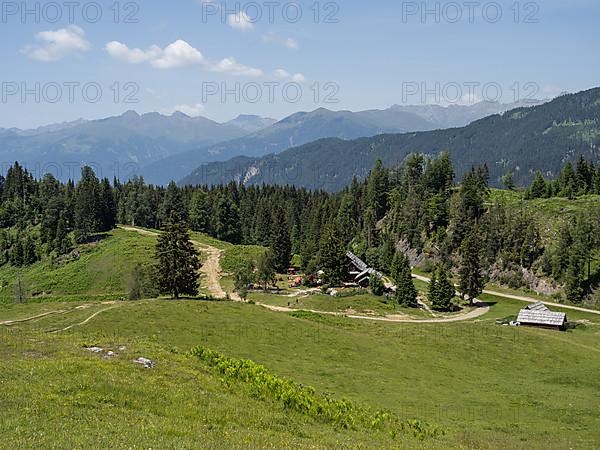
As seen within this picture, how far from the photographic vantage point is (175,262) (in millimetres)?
70250

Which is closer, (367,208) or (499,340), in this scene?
(499,340)

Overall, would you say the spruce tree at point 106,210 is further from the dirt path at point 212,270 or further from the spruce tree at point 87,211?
the dirt path at point 212,270

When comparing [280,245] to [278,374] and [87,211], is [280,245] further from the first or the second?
[278,374]

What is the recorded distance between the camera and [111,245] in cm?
12544

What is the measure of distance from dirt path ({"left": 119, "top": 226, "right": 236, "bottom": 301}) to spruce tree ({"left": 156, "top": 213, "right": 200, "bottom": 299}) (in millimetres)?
16010

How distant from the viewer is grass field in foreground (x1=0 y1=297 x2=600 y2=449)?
20641 millimetres

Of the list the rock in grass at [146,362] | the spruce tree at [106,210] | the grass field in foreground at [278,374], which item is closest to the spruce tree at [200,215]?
the spruce tree at [106,210]

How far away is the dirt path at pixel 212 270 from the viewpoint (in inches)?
3703

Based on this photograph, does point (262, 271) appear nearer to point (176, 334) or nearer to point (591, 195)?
point (176, 334)

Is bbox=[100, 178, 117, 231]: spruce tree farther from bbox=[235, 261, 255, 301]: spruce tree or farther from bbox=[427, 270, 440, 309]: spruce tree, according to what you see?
bbox=[427, 270, 440, 309]: spruce tree

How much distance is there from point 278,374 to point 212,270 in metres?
74.4

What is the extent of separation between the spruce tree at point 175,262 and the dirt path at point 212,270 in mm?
16010

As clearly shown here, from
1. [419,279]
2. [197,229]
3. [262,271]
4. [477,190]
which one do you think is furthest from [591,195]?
[197,229]

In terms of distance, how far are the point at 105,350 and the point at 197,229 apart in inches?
5281
